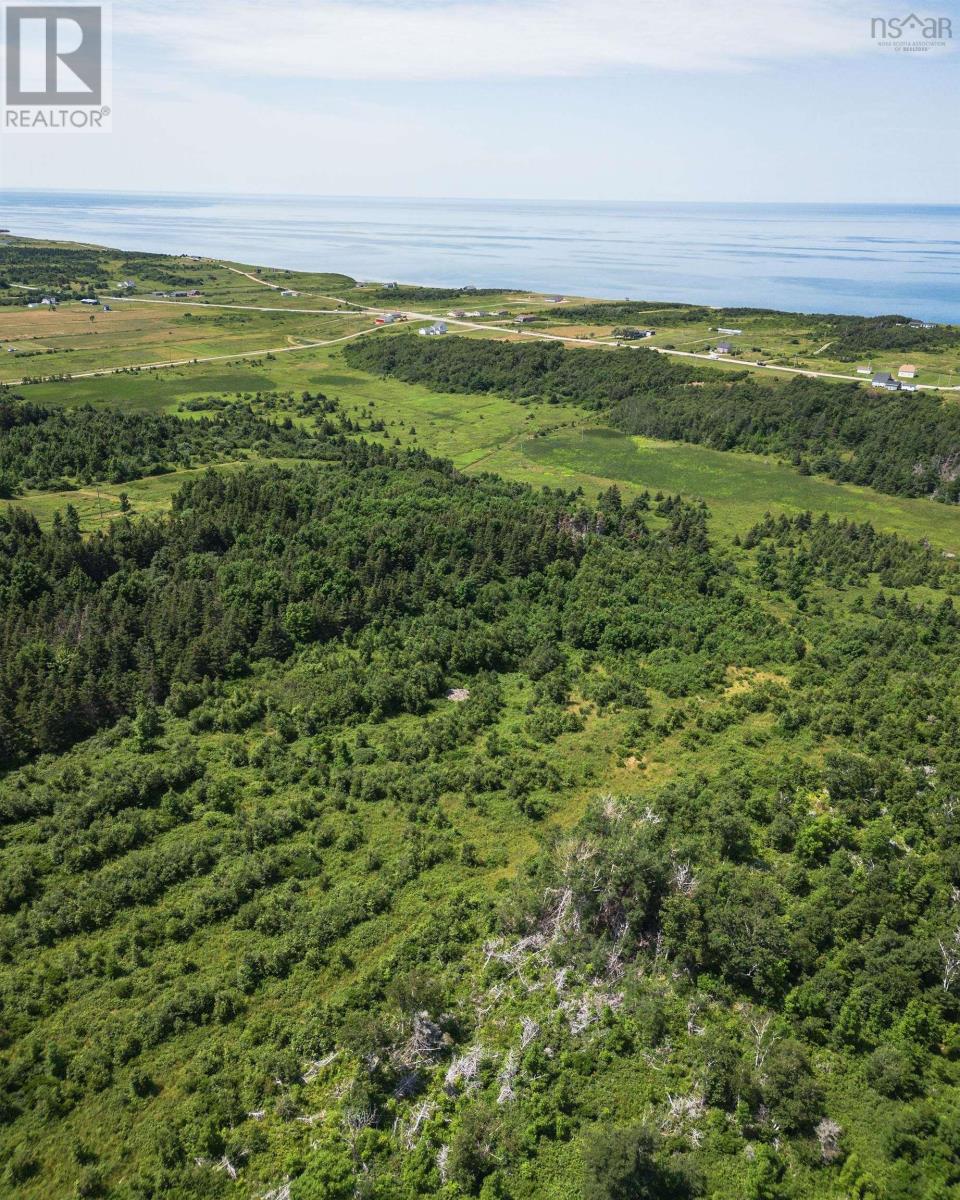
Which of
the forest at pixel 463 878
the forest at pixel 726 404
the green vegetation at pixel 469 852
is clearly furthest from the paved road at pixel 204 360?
the forest at pixel 463 878

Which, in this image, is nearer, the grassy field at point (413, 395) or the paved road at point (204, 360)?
the grassy field at point (413, 395)

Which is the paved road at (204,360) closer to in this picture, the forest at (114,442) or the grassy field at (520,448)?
the grassy field at (520,448)

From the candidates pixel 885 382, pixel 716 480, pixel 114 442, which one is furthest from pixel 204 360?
pixel 885 382

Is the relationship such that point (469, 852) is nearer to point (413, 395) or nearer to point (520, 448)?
point (520, 448)

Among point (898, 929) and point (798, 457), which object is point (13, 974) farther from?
point (798, 457)

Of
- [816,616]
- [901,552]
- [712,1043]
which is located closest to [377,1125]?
[712,1043]
